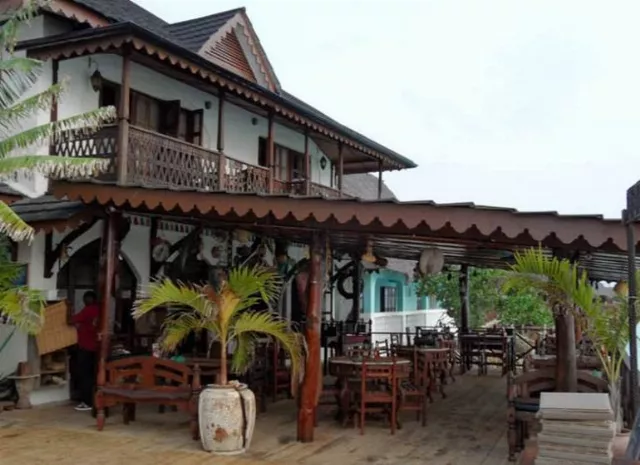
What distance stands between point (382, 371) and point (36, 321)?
14.4 ft

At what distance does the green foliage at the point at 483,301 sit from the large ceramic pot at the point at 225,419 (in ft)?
44.3

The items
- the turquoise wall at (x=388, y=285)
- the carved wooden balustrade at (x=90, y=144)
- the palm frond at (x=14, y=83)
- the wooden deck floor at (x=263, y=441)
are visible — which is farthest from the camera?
the turquoise wall at (x=388, y=285)

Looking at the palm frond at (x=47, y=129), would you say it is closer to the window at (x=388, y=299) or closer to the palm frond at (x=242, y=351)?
the palm frond at (x=242, y=351)

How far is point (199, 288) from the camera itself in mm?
7543

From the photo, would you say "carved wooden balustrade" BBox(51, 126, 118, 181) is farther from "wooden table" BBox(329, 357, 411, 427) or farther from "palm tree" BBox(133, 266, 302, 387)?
"wooden table" BBox(329, 357, 411, 427)

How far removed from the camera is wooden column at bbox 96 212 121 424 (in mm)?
8656

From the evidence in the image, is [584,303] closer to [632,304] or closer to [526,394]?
[632,304]

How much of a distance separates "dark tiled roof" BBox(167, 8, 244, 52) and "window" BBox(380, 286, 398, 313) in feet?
44.6

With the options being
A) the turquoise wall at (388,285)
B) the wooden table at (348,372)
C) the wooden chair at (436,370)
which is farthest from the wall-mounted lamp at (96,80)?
the turquoise wall at (388,285)

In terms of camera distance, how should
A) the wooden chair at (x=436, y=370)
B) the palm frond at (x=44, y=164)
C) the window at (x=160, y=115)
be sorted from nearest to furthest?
the palm frond at (x=44, y=164) → the wooden chair at (x=436, y=370) → the window at (x=160, y=115)

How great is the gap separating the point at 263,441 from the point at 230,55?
955 cm

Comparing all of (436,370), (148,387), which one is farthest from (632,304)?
(436,370)

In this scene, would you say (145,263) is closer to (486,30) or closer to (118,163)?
(118,163)

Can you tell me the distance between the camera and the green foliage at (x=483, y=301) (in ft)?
67.9
